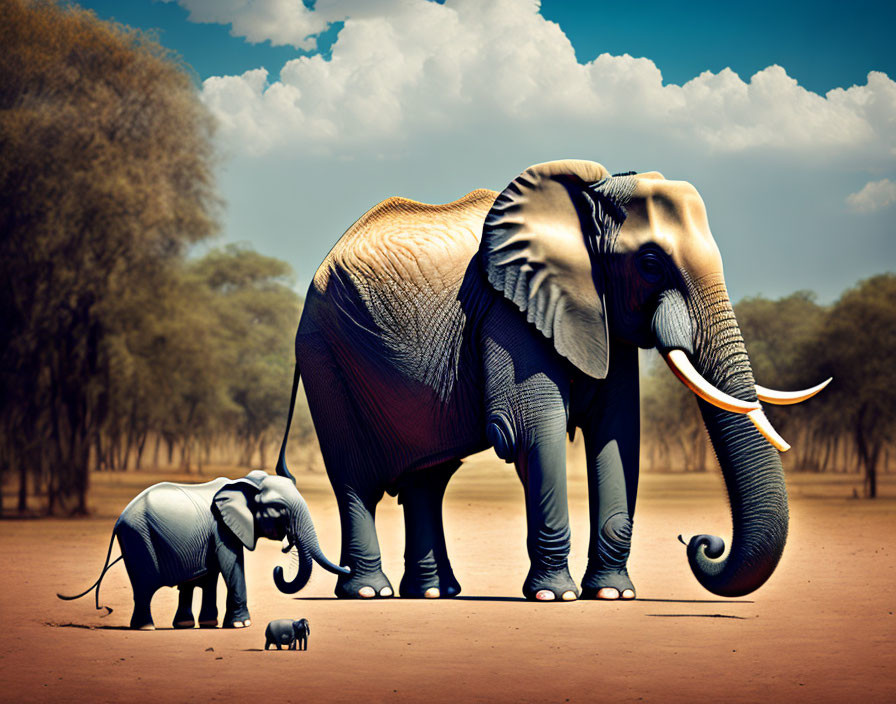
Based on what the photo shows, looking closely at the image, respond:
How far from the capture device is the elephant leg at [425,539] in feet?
39.4

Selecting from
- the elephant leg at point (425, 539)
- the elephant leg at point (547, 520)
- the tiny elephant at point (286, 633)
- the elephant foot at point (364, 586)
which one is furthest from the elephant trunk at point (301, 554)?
the elephant leg at point (425, 539)

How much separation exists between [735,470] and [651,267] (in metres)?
1.91

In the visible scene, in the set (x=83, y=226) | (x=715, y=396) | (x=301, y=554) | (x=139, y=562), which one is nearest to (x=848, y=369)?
(x=83, y=226)

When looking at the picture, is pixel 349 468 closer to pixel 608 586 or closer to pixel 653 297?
pixel 608 586

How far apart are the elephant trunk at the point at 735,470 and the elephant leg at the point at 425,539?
9.13ft

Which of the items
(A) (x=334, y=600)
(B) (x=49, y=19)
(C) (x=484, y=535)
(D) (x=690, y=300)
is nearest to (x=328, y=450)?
(A) (x=334, y=600)

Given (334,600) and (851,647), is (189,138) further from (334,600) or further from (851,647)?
(851,647)

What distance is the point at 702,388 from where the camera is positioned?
10172 mm

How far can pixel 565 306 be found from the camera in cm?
1094

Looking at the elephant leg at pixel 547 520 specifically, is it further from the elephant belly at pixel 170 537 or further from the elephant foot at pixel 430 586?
the elephant belly at pixel 170 537

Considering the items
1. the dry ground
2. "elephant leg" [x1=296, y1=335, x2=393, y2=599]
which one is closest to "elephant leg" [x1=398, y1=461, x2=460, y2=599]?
"elephant leg" [x1=296, y1=335, x2=393, y2=599]

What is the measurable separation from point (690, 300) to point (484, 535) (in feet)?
38.5

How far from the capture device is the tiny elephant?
28.3 ft

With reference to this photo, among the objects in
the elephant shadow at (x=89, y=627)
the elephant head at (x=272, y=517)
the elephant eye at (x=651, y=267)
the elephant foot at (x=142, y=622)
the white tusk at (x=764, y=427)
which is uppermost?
the elephant eye at (x=651, y=267)
